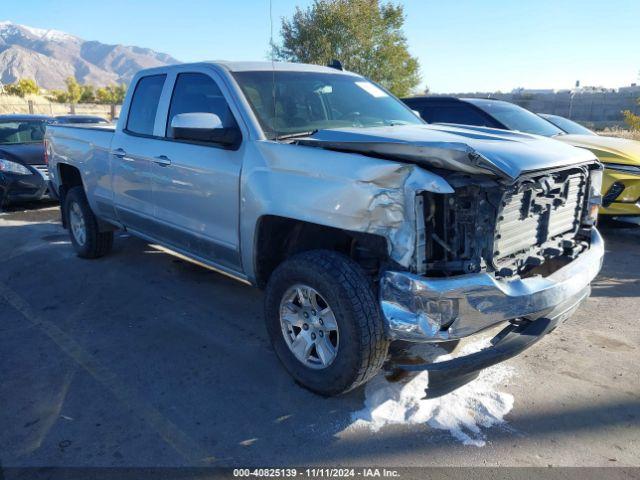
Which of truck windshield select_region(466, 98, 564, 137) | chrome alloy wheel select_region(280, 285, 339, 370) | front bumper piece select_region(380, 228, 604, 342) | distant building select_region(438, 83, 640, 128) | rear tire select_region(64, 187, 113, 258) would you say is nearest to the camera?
front bumper piece select_region(380, 228, 604, 342)

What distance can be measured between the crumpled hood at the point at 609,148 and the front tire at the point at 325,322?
494cm

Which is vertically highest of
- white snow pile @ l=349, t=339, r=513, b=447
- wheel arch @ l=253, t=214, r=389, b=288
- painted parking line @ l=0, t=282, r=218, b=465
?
wheel arch @ l=253, t=214, r=389, b=288

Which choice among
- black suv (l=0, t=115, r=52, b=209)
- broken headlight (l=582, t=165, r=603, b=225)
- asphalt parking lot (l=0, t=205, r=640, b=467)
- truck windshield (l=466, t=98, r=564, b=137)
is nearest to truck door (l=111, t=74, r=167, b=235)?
asphalt parking lot (l=0, t=205, r=640, b=467)

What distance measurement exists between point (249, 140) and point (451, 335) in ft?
5.98

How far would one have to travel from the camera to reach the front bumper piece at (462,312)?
264cm

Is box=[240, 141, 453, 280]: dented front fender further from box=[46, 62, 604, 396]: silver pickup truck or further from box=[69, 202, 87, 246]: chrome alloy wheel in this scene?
box=[69, 202, 87, 246]: chrome alloy wheel

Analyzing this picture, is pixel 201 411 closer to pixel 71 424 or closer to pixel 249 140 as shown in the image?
pixel 71 424

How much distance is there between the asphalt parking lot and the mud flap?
333mm

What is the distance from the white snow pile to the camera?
2.98 m

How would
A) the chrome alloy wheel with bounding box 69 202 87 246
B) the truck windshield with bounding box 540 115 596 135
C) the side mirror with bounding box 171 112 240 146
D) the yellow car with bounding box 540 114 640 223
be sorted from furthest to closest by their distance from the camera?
the truck windshield with bounding box 540 115 596 135 < the yellow car with bounding box 540 114 640 223 < the chrome alloy wheel with bounding box 69 202 87 246 < the side mirror with bounding box 171 112 240 146

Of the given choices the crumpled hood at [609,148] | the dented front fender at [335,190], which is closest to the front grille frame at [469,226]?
the dented front fender at [335,190]

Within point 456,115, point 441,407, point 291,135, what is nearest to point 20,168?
point 456,115

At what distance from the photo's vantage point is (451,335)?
2705 millimetres

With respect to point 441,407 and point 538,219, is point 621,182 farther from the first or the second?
point 441,407
